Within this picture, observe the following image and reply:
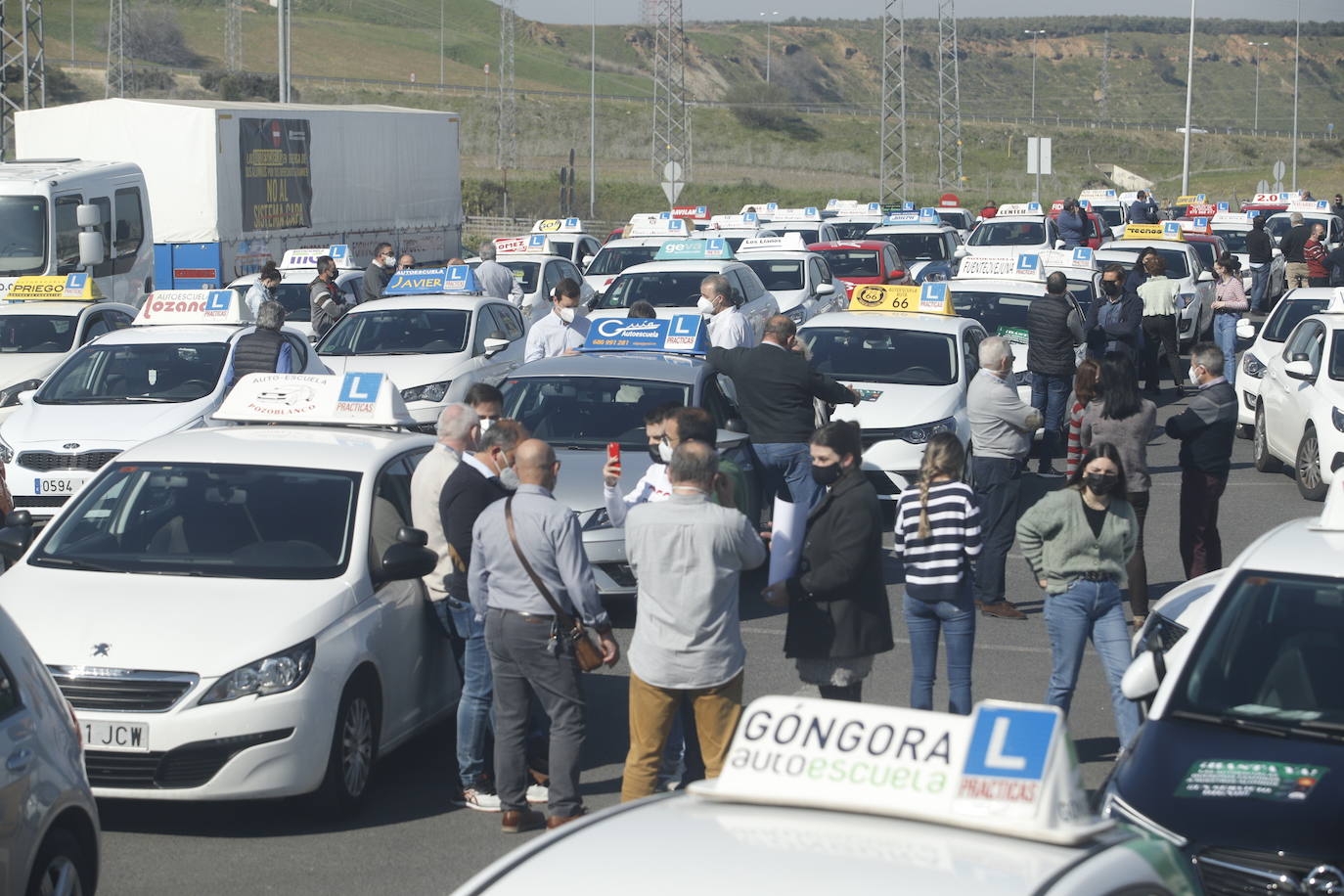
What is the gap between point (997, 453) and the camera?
35.9 ft

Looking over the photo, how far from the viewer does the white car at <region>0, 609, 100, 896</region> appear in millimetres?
4789

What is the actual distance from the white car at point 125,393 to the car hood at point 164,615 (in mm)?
5887

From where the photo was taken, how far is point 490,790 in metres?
7.32

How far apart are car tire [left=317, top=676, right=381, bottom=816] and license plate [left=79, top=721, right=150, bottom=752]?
0.73m

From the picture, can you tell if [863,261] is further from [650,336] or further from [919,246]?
[650,336]

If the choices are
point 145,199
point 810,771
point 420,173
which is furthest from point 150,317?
point 420,173

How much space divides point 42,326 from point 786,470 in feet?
29.5

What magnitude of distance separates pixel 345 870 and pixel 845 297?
18.6 metres

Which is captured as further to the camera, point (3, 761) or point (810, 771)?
point (3, 761)

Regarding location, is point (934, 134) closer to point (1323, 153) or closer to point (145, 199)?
point (1323, 153)

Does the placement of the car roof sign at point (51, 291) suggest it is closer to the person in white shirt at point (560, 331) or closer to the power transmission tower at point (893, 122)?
the person in white shirt at point (560, 331)

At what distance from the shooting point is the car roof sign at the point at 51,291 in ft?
57.2

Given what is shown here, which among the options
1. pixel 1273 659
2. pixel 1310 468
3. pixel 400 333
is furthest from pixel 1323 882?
pixel 400 333

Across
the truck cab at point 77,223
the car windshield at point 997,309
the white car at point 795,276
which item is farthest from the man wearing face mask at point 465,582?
the white car at point 795,276
